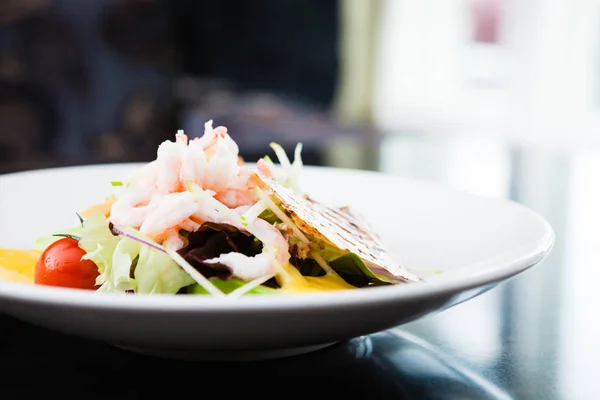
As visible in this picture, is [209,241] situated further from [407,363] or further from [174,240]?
[407,363]

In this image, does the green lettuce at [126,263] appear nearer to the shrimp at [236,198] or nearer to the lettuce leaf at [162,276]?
the lettuce leaf at [162,276]

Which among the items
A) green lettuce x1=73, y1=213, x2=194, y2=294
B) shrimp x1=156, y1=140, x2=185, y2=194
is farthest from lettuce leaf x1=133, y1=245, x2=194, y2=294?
shrimp x1=156, y1=140, x2=185, y2=194

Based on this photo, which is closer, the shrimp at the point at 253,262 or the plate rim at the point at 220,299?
the plate rim at the point at 220,299

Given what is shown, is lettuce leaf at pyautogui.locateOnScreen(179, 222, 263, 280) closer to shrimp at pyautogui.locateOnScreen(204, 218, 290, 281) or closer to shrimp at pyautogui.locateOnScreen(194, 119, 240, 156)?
→ shrimp at pyautogui.locateOnScreen(204, 218, 290, 281)

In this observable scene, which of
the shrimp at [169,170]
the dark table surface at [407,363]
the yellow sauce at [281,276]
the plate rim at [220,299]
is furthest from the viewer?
the shrimp at [169,170]

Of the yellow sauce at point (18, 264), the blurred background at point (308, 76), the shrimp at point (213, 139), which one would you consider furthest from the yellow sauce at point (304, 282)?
the blurred background at point (308, 76)

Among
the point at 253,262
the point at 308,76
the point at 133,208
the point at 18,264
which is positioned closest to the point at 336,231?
the point at 253,262

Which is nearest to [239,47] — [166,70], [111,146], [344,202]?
[166,70]
